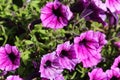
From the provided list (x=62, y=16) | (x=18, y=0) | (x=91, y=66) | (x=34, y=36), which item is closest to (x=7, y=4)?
(x=18, y=0)

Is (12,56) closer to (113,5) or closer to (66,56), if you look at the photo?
(66,56)

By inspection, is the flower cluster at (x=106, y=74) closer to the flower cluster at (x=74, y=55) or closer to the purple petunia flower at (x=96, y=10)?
the flower cluster at (x=74, y=55)

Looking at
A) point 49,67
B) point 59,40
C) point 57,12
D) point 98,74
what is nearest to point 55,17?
point 57,12

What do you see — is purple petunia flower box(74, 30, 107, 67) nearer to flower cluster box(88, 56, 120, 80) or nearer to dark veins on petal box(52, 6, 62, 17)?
flower cluster box(88, 56, 120, 80)

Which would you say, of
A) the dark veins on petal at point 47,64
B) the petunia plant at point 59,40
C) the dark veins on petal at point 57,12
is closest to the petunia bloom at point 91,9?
the petunia plant at point 59,40

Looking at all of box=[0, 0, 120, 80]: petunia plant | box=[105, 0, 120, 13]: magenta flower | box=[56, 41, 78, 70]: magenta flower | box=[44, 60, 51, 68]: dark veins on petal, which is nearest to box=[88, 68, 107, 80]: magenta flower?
box=[0, 0, 120, 80]: petunia plant

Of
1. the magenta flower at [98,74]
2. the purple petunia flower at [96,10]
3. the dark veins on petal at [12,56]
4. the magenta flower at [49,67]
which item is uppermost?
the purple petunia flower at [96,10]
